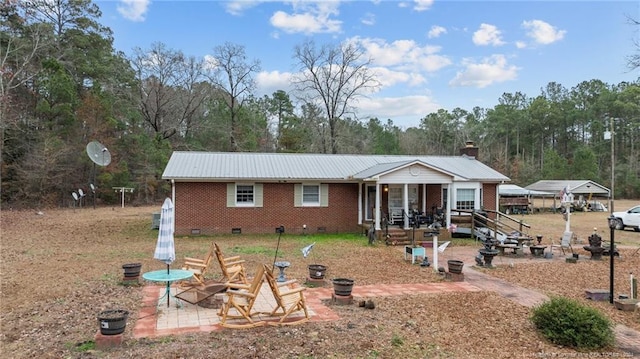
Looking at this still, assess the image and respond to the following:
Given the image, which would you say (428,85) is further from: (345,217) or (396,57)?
(345,217)

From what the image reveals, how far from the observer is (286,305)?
21.6 ft

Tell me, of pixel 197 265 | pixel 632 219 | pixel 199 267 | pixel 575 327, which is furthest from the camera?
pixel 632 219

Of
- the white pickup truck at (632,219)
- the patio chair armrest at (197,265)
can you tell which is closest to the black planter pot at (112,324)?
the patio chair armrest at (197,265)

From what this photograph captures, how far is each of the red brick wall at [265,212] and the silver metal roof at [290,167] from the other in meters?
0.53

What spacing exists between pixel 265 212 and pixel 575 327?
1357cm

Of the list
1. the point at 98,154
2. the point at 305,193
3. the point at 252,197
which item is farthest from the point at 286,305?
the point at 98,154

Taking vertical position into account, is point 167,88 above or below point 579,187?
above

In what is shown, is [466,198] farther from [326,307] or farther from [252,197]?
[326,307]

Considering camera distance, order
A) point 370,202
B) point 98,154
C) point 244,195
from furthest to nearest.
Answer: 1. point 98,154
2. point 370,202
3. point 244,195

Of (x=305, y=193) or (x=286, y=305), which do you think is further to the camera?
(x=305, y=193)

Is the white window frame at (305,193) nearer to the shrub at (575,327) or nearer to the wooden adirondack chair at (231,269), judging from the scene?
the wooden adirondack chair at (231,269)

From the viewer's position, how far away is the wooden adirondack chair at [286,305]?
6.13 meters

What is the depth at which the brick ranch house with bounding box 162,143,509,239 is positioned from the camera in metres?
16.9

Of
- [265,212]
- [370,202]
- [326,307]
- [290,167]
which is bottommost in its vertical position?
[326,307]
